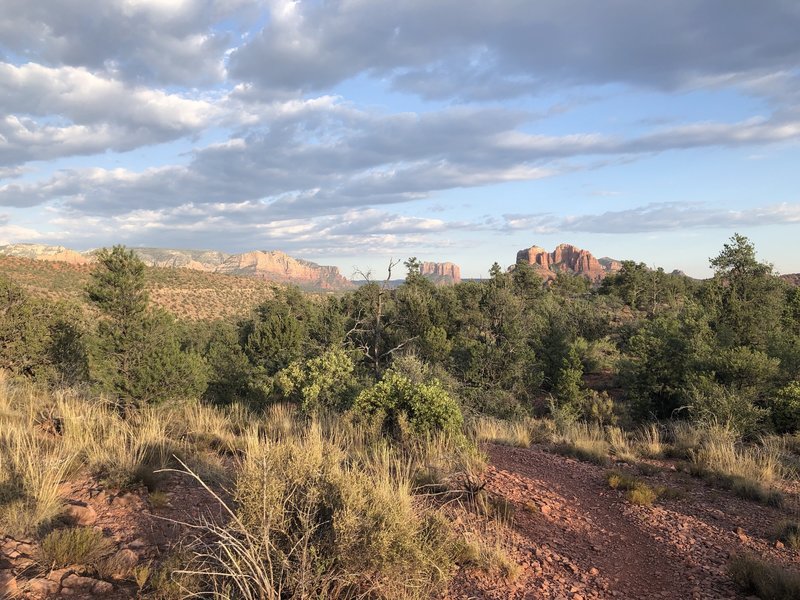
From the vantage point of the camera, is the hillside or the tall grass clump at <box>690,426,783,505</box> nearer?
the tall grass clump at <box>690,426,783,505</box>

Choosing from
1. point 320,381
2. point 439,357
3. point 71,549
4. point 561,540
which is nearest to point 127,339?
point 320,381

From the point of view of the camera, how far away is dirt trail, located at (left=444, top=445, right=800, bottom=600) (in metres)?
4.00

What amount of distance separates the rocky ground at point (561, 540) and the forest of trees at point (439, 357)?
8.61ft

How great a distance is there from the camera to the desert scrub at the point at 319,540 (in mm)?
3137

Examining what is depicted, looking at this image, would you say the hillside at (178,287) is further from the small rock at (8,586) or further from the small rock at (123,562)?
the small rock at (8,586)

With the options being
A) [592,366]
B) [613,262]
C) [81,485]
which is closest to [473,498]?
[81,485]

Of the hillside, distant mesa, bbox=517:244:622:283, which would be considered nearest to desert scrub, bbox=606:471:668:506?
the hillside

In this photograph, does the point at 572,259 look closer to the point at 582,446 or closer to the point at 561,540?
the point at 582,446

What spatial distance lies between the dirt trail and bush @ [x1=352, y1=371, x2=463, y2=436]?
3.78 feet

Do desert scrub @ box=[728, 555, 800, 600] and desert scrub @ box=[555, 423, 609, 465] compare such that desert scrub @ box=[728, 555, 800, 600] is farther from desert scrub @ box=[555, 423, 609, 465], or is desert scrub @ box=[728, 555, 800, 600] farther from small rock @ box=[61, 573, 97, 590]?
small rock @ box=[61, 573, 97, 590]

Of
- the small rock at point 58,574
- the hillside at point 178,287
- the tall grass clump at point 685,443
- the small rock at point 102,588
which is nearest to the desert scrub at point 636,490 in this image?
the tall grass clump at point 685,443

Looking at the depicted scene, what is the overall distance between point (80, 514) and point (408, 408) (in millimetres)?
5034

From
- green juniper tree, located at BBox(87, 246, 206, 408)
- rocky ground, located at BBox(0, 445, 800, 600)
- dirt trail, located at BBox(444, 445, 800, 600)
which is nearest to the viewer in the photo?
rocky ground, located at BBox(0, 445, 800, 600)

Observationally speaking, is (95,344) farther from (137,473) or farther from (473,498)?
(473,498)
